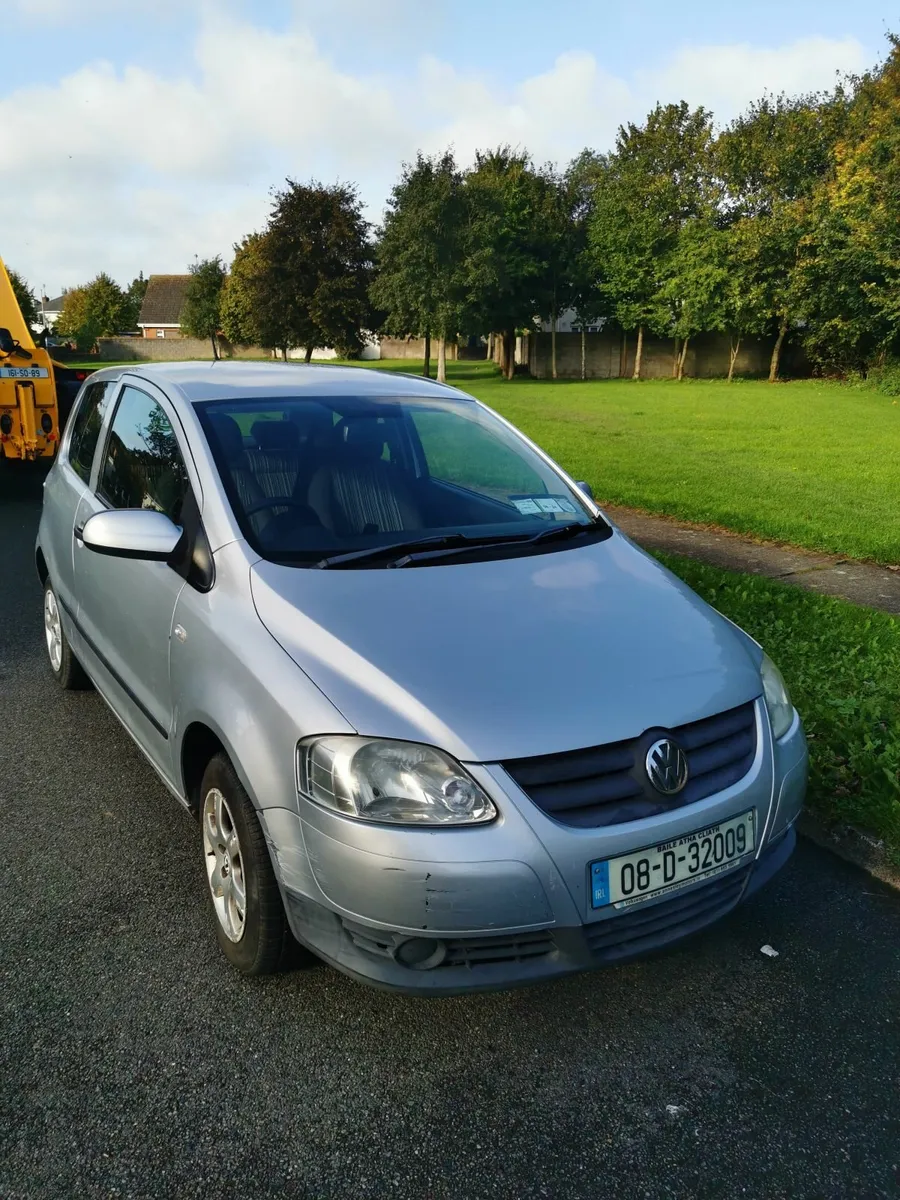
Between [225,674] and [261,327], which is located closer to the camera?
[225,674]

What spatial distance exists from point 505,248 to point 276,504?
4287cm

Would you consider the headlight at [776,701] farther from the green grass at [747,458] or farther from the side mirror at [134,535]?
the green grass at [747,458]

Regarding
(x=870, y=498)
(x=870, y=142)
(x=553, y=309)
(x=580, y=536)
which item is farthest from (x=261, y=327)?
(x=580, y=536)

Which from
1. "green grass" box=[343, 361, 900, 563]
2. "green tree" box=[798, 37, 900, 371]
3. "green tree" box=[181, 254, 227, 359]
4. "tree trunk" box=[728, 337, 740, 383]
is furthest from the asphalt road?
"green tree" box=[181, 254, 227, 359]

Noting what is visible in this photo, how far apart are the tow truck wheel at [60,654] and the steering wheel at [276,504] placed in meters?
2.02

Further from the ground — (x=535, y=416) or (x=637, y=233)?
(x=637, y=233)

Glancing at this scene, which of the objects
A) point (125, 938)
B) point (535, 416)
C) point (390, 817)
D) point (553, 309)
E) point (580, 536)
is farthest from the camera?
point (553, 309)

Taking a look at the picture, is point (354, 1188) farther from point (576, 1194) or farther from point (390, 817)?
point (390, 817)

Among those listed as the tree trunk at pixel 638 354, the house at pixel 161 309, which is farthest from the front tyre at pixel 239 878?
the house at pixel 161 309

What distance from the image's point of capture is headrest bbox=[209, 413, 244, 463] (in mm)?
3307

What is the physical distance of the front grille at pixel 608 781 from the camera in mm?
2254

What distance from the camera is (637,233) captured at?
42.3m

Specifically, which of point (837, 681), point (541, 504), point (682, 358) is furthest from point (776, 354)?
point (541, 504)

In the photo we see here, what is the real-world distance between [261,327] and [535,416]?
97.4 feet
